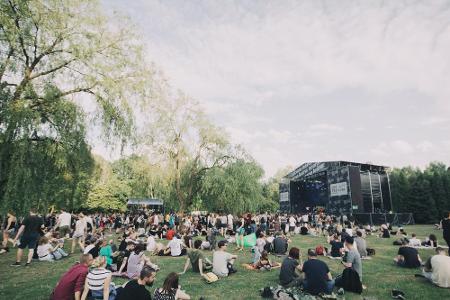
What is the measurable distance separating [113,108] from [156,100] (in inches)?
89.1

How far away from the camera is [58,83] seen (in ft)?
37.2

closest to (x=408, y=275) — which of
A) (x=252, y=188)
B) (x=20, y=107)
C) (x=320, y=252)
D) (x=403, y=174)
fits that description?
(x=320, y=252)

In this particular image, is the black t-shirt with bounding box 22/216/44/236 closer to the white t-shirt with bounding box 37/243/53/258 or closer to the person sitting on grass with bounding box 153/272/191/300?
the white t-shirt with bounding box 37/243/53/258

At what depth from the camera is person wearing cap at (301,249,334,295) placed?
6.11 meters

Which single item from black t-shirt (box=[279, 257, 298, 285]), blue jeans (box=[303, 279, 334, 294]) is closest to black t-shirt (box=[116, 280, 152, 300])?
blue jeans (box=[303, 279, 334, 294])

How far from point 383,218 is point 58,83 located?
25703mm

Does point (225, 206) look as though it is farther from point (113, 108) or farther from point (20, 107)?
point (20, 107)

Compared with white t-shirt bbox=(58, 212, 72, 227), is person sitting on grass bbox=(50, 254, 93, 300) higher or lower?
lower

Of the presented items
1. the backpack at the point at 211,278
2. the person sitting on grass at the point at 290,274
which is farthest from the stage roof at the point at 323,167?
the backpack at the point at 211,278

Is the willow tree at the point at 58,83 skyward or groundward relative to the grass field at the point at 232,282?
skyward

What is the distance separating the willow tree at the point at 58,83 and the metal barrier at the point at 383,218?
21.5m

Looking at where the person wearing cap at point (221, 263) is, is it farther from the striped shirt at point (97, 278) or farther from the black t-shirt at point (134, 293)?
the black t-shirt at point (134, 293)

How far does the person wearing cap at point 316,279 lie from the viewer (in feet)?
20.0

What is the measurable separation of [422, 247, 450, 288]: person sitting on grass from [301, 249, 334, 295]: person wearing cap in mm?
2705
